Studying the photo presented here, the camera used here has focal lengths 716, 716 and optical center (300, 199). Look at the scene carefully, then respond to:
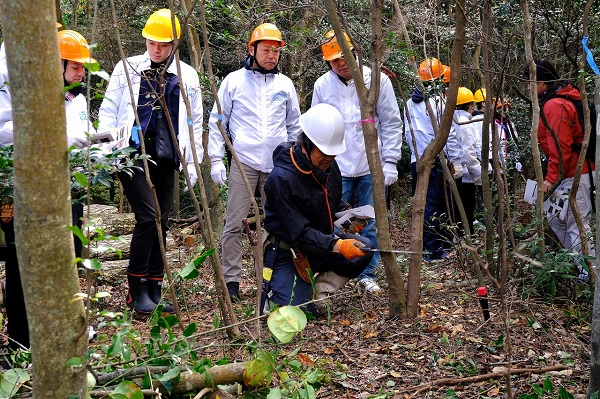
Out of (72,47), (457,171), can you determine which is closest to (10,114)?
(72,47)

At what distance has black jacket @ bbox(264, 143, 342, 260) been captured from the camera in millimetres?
4758

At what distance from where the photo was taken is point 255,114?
5.70 metres

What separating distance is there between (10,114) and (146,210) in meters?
1.41

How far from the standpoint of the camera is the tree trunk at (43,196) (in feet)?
5.77

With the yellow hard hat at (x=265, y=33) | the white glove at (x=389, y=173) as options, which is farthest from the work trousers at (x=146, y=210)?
the white glove at (x=389, y=173)

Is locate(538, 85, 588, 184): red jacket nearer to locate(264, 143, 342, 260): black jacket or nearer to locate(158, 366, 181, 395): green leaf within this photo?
locate(264, 143, 342, 260): black jacket

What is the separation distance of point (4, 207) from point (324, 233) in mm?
2191

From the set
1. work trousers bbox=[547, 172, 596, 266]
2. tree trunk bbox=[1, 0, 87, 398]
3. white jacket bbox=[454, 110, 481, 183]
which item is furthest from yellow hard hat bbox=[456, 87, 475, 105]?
tree trunk bbox=[1, 0, 87, 398]

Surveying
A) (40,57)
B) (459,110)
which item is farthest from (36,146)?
(459,110)

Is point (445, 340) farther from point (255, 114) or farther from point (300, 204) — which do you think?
point (255, 114)

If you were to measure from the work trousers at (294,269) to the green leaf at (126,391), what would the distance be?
2458 mm

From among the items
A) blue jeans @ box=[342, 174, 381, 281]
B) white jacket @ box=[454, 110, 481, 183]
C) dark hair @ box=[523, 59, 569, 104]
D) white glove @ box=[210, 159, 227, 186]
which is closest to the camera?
dark hair @ box=[523, 59, 569, 104]

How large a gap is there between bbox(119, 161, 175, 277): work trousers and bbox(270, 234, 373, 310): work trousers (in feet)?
2.77

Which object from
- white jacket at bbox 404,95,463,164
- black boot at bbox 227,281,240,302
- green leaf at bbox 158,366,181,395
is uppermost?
white jacket at bbox 404,95,463,164
